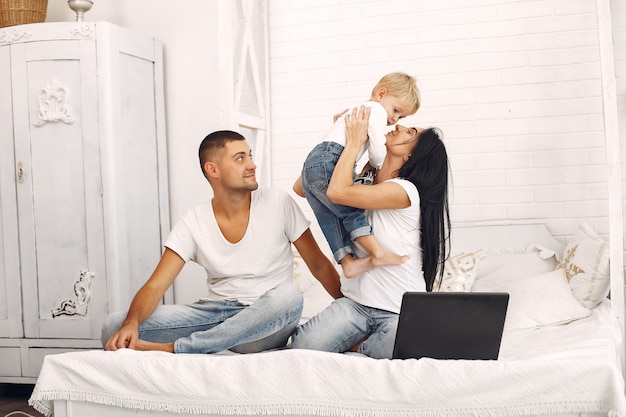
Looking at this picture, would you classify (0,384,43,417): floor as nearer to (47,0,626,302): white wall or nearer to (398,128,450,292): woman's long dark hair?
(47,0,626,302): white wall

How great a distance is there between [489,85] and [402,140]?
1432 millimetres

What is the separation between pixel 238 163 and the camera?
2.92 metres

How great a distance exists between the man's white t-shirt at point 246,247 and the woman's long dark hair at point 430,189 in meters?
0.44

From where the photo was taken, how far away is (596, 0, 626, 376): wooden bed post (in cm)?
321

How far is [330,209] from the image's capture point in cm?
276

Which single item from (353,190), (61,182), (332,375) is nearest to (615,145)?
(353,190)

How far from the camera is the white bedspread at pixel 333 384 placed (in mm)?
2098

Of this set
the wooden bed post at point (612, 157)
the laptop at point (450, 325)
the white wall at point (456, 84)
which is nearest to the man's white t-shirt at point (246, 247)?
the laptop at point (450, 325)

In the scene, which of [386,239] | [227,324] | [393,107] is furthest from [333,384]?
[393,107]

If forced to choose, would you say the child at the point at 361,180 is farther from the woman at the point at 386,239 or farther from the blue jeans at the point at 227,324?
the blue jeans at the point at 227,324

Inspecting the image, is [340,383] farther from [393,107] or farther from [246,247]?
[393,107]

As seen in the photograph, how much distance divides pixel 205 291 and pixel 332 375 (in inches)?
90.6

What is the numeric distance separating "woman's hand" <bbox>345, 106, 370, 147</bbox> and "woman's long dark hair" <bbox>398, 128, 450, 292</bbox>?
0.65 ft

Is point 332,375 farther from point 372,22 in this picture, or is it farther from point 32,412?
point 372,22
